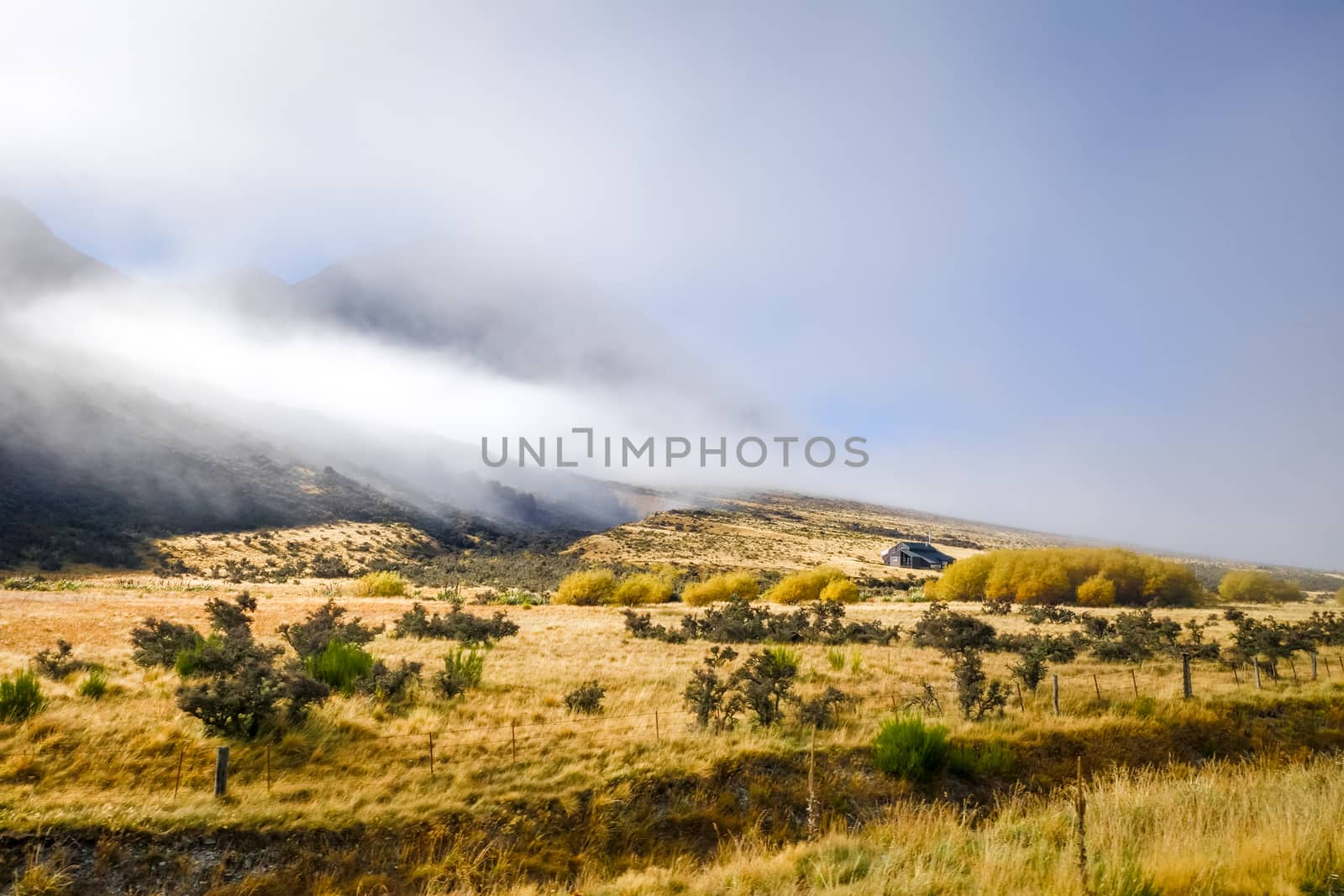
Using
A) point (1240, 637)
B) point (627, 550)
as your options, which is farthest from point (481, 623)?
point (627, 550)

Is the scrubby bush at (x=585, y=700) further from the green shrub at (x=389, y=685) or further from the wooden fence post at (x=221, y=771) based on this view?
the wooden fence post at (x=221, y=771)

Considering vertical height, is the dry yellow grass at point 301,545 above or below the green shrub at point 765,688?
below

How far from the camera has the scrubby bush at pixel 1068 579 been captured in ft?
185

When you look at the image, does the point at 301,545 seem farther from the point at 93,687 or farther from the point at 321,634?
the point at 93,687

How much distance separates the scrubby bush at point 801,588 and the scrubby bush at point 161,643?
44.2m

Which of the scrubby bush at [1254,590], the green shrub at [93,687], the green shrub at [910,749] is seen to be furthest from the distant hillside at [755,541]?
the green shrub at [93,687]

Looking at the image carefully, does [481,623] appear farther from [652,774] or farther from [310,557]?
[310,557]

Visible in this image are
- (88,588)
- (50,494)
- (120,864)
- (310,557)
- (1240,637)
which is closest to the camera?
(120,864)

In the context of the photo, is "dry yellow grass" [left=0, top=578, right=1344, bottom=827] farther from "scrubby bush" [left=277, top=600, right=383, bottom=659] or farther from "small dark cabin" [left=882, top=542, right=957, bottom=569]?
"small dark cabin" [left=882, top=542, right=957, bottom=569]

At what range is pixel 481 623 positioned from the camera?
24.7m

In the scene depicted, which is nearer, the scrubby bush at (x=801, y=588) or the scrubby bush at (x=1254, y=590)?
the scrubby bush at (x=801, y=588)

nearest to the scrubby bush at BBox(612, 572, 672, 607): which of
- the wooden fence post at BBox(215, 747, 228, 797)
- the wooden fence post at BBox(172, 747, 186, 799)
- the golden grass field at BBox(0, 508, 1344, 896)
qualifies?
the golden grass field at BBox(0, 508, 1344, 896)

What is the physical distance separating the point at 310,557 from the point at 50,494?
1497 inches

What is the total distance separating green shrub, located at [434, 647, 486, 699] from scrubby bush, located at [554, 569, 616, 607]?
32.7 metres
